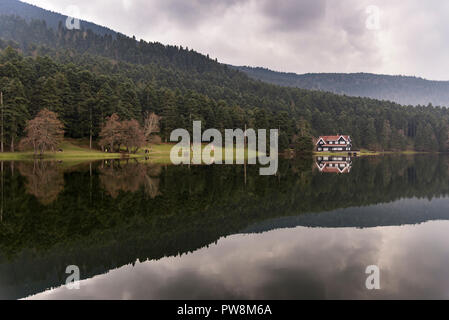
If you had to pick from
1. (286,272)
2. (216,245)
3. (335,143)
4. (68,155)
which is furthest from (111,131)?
(335,143)

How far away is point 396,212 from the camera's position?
69.4 feet

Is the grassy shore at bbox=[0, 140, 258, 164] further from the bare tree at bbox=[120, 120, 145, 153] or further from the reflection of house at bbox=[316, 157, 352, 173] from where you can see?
the reflection of house at bbox=[316, 157, 352, 173]

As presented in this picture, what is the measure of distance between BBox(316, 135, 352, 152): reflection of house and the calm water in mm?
131204

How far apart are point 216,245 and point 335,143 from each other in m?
148

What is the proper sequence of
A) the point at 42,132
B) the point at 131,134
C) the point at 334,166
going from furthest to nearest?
1. the point at 131,134
2. the point at 42,132
3. the point at 334,166

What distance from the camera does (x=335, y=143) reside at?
150 m

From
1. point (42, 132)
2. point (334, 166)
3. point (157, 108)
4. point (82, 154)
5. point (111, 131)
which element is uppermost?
point (157, 108)

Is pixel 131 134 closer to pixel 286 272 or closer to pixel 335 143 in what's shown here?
pixel 286 272

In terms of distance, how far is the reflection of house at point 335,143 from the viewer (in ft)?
490

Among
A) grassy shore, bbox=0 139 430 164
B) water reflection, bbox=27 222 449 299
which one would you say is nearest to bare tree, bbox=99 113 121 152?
grassy shore, bbox=0 139 430 164

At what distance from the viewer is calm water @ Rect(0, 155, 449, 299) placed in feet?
29.5

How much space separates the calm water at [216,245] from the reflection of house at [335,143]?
131m
